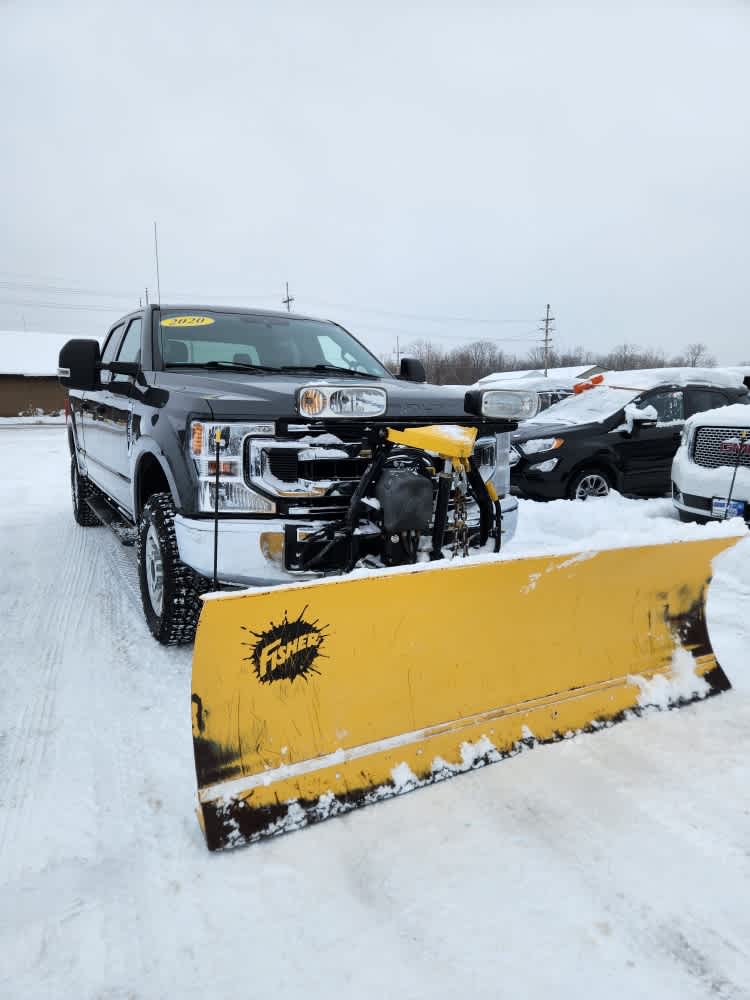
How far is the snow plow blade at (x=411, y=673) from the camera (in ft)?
6.41

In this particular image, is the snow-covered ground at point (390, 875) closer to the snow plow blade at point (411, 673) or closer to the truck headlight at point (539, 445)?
the snow plow blade at point (411, 673)

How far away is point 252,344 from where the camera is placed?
4.01 m

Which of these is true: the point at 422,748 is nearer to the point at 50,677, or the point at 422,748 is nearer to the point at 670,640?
the point at 670,640

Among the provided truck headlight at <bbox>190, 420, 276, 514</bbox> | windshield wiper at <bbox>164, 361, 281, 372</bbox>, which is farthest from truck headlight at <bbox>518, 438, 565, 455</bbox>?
truck headlight at <bbox>190, 420, 276, 514</bbox>

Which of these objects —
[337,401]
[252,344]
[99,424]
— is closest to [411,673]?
[337,401]

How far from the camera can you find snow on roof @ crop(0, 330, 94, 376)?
119 ft

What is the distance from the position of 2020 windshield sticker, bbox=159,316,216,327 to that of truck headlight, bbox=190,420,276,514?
1.48m

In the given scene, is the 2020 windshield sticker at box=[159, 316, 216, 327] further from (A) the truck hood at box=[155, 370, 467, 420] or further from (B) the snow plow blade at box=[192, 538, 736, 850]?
(B) the snow plow blade at box=[192, 538, 736, 850]

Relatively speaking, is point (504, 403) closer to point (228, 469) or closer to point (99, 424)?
point (228, 469)

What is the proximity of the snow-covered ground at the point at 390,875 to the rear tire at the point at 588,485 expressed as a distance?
4.55 meters

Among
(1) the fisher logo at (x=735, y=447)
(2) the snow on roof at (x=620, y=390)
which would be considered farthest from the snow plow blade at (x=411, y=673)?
(2) the snow on roof at (x=620, y=390)

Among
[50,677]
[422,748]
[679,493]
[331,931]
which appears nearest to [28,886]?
→ [331,931]

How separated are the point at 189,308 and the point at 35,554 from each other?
106 inches

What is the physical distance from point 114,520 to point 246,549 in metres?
2.67
